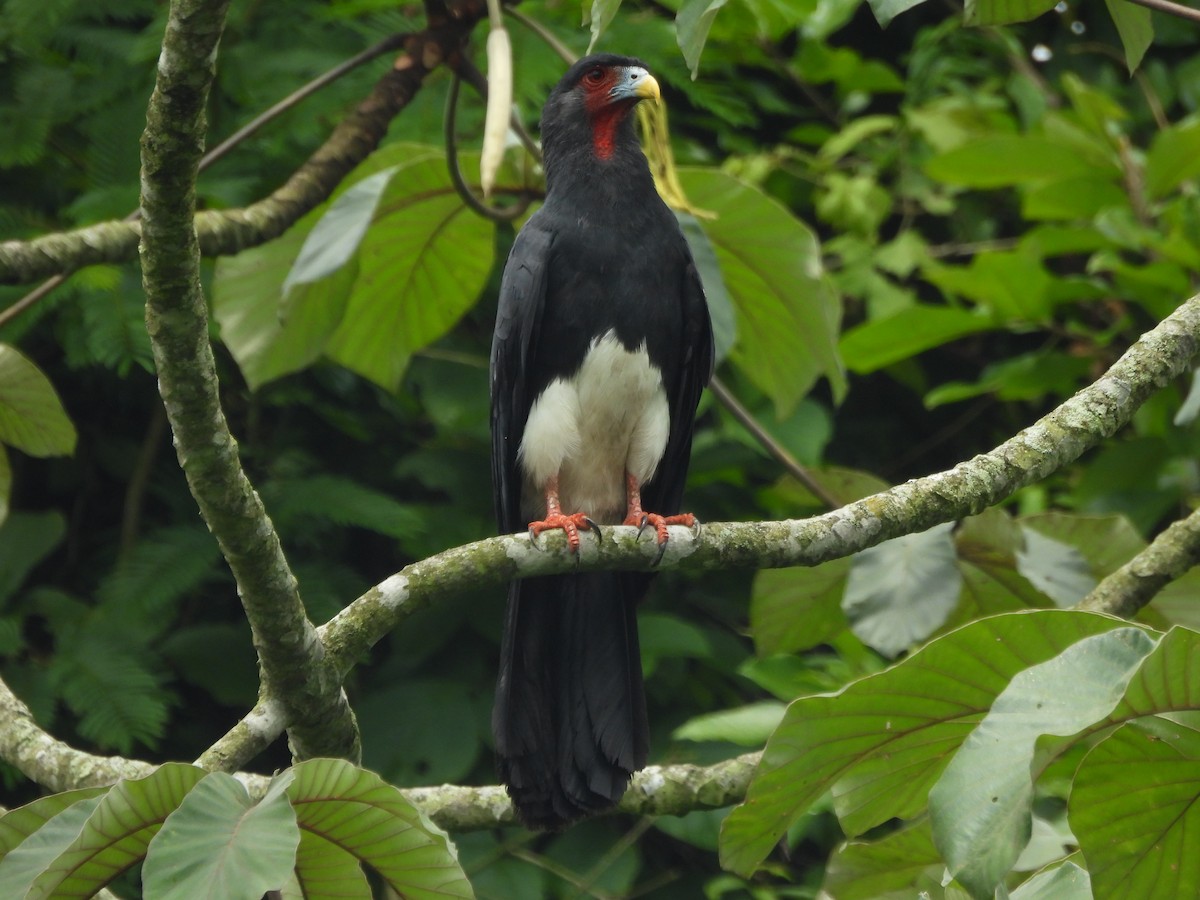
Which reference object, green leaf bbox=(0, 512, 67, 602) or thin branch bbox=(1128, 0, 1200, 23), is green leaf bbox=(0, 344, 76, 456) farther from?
thin branch bbox=(1128, 0, 1200, 23)

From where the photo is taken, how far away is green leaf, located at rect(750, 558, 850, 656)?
3.41m

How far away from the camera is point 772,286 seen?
3.73 m

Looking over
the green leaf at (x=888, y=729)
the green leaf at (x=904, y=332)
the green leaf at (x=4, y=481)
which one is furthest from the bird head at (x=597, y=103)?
the green leaf at (x=888, y=729)

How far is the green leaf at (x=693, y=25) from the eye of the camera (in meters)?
2.10

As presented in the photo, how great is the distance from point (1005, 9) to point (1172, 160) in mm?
2739

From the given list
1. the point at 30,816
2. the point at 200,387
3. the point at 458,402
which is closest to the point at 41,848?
the point at 30,816

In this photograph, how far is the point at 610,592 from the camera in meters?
3.51

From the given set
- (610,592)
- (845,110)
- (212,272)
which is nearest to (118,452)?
(212,272)

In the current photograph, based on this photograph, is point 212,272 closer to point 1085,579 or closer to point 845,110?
point 1085,579

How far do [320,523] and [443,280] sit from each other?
0.98m

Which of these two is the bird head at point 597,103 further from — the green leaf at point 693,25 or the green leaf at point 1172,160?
the green leaf at point 1172,160

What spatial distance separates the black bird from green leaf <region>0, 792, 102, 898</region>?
1.33 metres

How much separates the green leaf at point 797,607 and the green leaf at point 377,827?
1570 mm

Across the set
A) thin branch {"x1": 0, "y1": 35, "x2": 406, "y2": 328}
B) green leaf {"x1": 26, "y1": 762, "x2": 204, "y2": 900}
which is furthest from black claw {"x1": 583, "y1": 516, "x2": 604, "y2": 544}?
thin branch {"x1": 0, "y1": 35, "x2": 406, "y2": 328}
